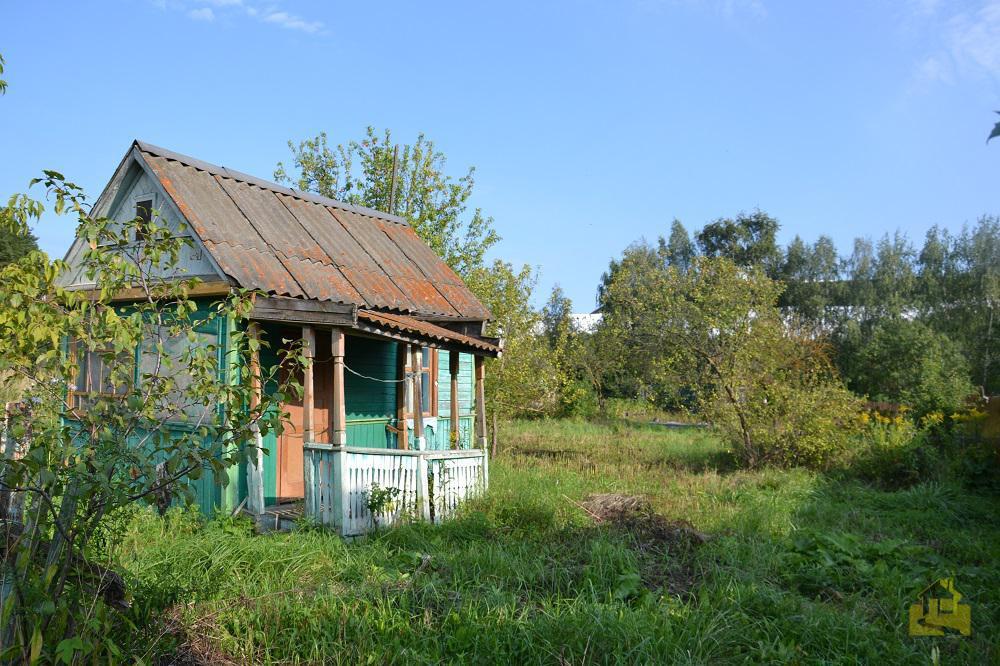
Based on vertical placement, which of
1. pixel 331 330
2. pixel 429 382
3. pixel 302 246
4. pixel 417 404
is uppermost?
pixel 302 246

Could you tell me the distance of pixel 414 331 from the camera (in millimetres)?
8719

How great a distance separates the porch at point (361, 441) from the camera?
7891 mm

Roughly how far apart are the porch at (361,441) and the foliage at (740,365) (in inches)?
215

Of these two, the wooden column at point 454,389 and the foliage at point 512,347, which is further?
the foliage at point 512,347

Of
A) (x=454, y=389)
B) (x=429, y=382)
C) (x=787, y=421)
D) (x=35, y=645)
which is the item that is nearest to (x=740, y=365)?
(x=787, y=421)

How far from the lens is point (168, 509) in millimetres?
8141

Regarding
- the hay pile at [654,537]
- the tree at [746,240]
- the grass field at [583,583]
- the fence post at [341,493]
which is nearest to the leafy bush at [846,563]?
the grass field at [583,583]

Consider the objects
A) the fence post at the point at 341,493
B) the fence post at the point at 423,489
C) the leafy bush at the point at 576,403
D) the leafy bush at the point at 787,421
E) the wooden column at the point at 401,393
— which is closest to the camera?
the fence post at the point at 341,493

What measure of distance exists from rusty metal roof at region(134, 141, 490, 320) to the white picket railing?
1759 millimetres

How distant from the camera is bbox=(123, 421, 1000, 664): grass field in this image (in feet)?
15.3

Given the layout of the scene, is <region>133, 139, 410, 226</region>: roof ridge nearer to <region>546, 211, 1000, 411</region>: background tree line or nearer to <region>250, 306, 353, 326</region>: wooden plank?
<region>250, 306, 353, 326</region>: wooden plank

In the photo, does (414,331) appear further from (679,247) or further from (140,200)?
(679,247)

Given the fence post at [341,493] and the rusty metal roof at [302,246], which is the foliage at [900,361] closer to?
the rusty metal roof at [302,246]

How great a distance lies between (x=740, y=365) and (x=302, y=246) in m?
8.52
